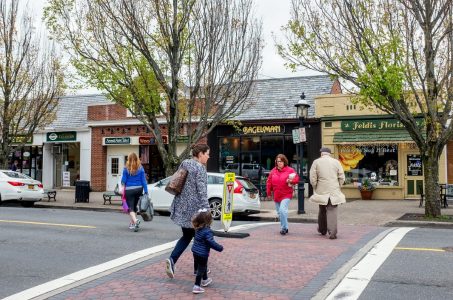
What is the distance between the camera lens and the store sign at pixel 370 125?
2036cm

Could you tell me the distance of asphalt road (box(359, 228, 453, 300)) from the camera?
5.70 metres

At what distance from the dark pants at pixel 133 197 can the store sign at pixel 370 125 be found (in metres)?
12.8

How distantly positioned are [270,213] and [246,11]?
22.9 feet

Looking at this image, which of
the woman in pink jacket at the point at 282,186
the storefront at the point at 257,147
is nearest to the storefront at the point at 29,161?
the storefront at the point at 257,147

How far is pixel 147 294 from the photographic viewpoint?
564 cm

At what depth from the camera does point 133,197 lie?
10.7 meters

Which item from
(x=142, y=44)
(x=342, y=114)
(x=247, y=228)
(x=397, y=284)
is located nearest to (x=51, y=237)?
(x=247, y=228)

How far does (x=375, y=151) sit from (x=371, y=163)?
21.7 inches

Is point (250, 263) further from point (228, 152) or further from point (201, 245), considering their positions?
point (228, 152)

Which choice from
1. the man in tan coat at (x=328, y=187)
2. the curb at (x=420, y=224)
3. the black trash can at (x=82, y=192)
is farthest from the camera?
the black trash can at (x=82, y=192)

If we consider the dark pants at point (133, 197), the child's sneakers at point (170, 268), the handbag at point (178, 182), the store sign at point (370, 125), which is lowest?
the child's sneakers at point (170, 268)

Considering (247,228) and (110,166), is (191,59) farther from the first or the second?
(110,166)

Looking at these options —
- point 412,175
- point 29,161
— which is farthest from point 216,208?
point 29,161

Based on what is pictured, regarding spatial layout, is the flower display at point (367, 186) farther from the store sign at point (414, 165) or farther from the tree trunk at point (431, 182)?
the tree trunk at point (431, 182)
